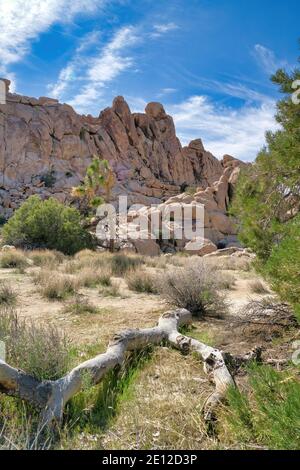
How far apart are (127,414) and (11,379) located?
3.55ft

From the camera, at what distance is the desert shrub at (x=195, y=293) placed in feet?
25.4

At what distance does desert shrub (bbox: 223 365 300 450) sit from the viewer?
2.16m

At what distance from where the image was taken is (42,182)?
2031 inches

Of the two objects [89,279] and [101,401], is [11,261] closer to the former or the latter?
[89,279]

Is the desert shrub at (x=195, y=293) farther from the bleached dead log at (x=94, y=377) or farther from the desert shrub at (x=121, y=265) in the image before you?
the desert shrub at (x=121, y=265)

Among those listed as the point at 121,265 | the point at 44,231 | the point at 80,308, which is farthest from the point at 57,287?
the point at 44,231

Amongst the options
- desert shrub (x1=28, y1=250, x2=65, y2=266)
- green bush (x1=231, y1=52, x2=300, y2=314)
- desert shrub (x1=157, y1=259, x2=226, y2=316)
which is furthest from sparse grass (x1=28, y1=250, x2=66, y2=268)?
green bush (x1=231, y1=52, x2=300, y2=314)

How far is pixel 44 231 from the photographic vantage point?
70.0 feet

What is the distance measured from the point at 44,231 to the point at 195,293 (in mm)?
15327

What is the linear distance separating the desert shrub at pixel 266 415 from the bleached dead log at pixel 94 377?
23 cm

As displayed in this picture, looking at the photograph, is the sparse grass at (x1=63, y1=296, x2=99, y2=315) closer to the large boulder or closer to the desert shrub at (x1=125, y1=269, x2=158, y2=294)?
the desert shrub at (x1=125, y1=269, x2=158, y2=294)

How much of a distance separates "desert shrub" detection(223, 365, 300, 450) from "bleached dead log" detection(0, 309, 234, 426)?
0.23 metres
